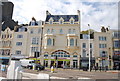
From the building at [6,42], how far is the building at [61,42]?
959 cm

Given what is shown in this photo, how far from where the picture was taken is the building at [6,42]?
1560 inches

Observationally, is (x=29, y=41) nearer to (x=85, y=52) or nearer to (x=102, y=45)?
(x=85, y=52)

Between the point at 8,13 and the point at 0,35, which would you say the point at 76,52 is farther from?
the point at 8,13

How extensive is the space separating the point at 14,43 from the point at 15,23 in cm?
1233

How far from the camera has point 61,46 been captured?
37.3m

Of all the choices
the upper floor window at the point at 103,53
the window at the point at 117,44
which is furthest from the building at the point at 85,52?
the window at the point at 117,44

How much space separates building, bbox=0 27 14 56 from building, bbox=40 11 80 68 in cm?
959

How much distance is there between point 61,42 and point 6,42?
50.7 ft

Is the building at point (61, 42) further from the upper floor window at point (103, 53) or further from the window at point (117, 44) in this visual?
the window at point (117, 44)

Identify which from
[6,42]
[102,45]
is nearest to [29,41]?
[6,42]

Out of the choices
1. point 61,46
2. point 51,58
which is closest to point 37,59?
point 51,58

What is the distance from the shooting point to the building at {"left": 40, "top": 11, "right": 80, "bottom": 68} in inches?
1437

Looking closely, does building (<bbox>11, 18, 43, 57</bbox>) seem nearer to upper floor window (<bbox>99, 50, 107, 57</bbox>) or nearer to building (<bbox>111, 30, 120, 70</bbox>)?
upper floor window (<bbox>99, 50, 107, 57</bbox>)

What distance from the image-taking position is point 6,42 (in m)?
40.2
